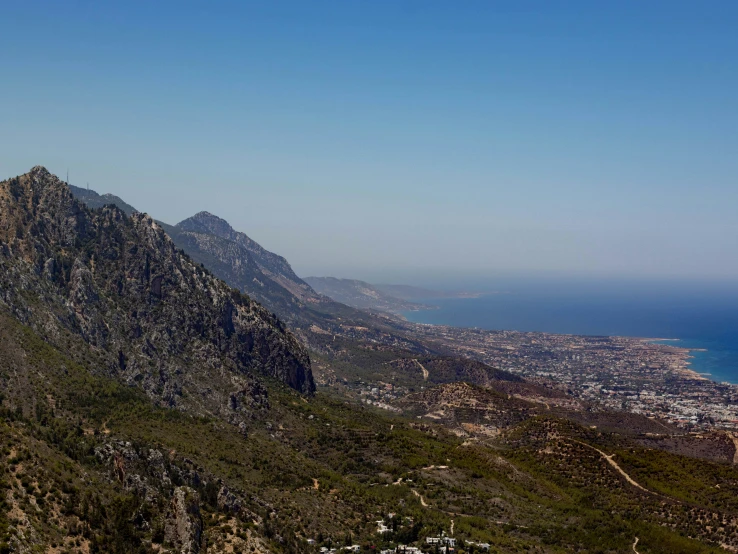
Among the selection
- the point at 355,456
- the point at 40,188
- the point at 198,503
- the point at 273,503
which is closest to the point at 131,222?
the point at 40,188

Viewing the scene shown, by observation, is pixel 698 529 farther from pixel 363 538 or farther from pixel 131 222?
pixel 131 222

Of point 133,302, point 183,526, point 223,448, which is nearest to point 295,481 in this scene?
point 223,448

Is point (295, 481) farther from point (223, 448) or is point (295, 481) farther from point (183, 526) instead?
point (183, 526)

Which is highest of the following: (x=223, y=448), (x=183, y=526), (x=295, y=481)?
(x=183, y=526)

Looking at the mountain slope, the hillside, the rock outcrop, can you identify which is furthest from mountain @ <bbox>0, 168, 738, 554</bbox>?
the mountain slope

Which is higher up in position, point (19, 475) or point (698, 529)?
point (19, 475)

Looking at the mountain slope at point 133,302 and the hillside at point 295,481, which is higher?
the mountain slope at point 133,302

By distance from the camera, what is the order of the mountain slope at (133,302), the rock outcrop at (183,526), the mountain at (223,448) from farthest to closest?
the mountain slope at (133,302)
the mountain at (223,448)
the rock outcrop at (183,526)

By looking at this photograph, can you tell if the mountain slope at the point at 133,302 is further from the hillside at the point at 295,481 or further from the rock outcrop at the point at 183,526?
the rock outcrop at the point at 183,526

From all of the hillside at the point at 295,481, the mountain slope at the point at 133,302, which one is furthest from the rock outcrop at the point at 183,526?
the mountain slope at the point at 133,302
